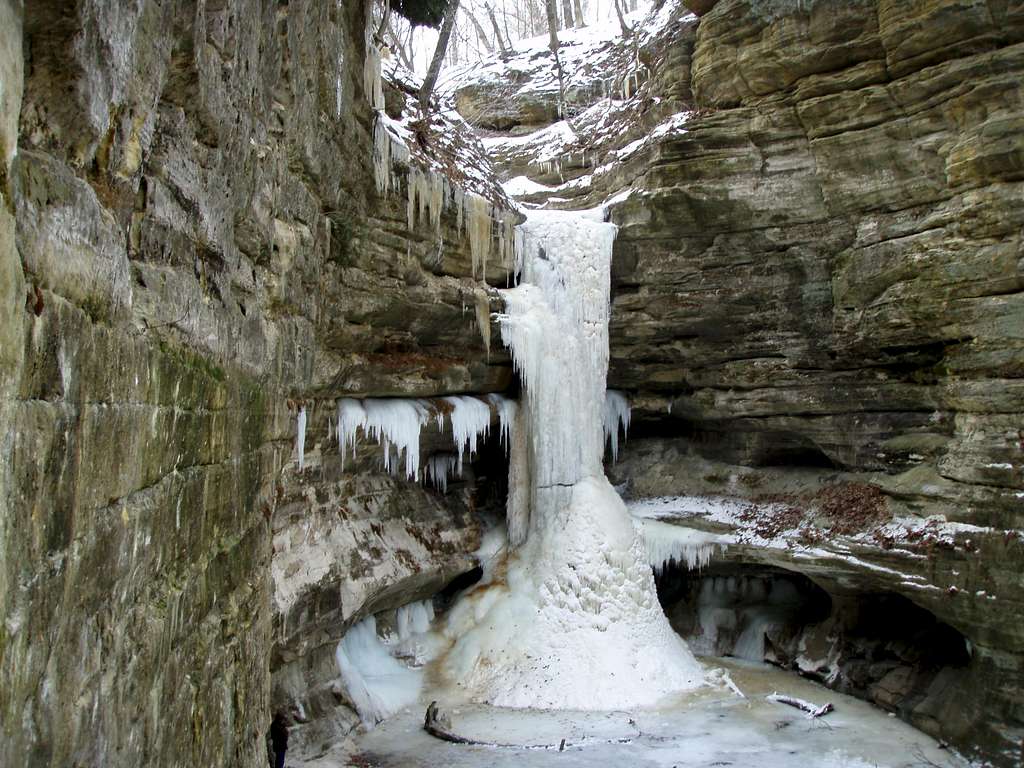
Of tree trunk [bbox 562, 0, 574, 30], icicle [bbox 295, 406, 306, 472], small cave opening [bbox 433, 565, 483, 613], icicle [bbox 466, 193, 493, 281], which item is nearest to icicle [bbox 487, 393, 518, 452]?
icicle [bbox 466, 193, 493, 281]

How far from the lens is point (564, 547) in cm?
1223

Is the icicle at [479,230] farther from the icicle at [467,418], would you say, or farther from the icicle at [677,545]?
the icicle at [677,545]

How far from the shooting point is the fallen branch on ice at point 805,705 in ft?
34.6

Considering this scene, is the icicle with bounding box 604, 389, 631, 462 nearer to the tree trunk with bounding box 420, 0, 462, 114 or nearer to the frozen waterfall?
the frozen waterfall

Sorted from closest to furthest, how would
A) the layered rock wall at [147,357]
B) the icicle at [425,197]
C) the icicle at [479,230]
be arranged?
the layered rock wall at [147,357] → the icicle at [425,197] → the icicle at [479,230]

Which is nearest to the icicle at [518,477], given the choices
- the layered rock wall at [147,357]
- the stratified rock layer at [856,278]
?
the stratified rock layer at [856,278]

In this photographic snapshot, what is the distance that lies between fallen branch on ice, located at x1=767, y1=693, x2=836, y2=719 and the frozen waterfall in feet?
3.78

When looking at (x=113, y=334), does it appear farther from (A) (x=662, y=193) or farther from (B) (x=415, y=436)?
(A) (x=662, y=193)

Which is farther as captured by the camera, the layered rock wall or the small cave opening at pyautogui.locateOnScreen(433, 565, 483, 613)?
the small cave opening at pyautogui.locateOnScreen(433, 565, 483, 613)

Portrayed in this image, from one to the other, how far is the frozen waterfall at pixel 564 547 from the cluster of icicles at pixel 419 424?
80cm

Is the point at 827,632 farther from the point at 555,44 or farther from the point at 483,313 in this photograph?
the point at 555,44

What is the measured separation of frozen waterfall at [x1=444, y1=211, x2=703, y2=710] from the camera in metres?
11.1

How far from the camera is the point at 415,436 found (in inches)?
460

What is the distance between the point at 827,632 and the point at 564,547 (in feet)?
15.1
